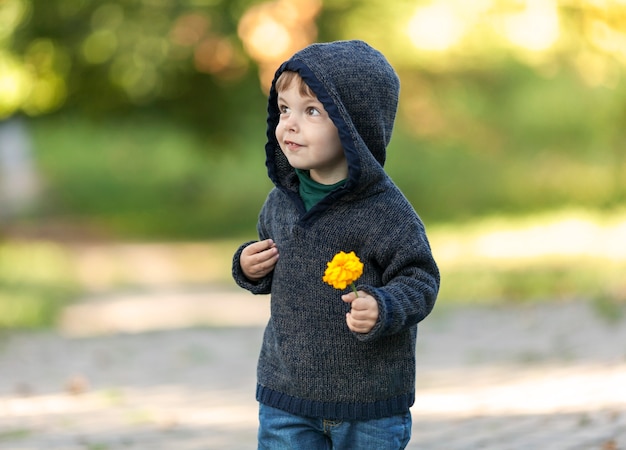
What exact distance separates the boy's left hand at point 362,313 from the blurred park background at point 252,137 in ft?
21.1

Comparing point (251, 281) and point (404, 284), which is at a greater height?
point (251, 281)

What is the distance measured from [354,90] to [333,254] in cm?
45

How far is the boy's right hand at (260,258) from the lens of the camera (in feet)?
10.3

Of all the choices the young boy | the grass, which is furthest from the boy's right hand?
the grass

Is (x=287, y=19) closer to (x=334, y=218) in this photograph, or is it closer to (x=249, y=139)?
(x=249, y=139)

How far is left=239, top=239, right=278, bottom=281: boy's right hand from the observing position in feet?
10.3

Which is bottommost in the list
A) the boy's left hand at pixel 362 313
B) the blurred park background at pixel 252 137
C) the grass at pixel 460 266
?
the boy's left hand at pixel 362 313

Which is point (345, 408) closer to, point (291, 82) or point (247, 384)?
point (291, 82)

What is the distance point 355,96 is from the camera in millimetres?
3027

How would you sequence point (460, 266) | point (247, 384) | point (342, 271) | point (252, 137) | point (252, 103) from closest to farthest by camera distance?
point (342, 271) → point (247, 384) → point (460, 266) → point (252, 103) → point (252, 137)

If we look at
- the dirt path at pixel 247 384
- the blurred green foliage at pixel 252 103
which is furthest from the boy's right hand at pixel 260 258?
the blurred green foliage at pixel 252 103

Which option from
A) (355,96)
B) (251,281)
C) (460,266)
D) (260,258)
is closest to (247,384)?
(251,281)

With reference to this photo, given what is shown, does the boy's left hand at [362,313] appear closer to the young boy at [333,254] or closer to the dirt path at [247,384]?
the young boy at [333,254]

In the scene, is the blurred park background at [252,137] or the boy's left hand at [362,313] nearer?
the boy's left hand at [362,313]
